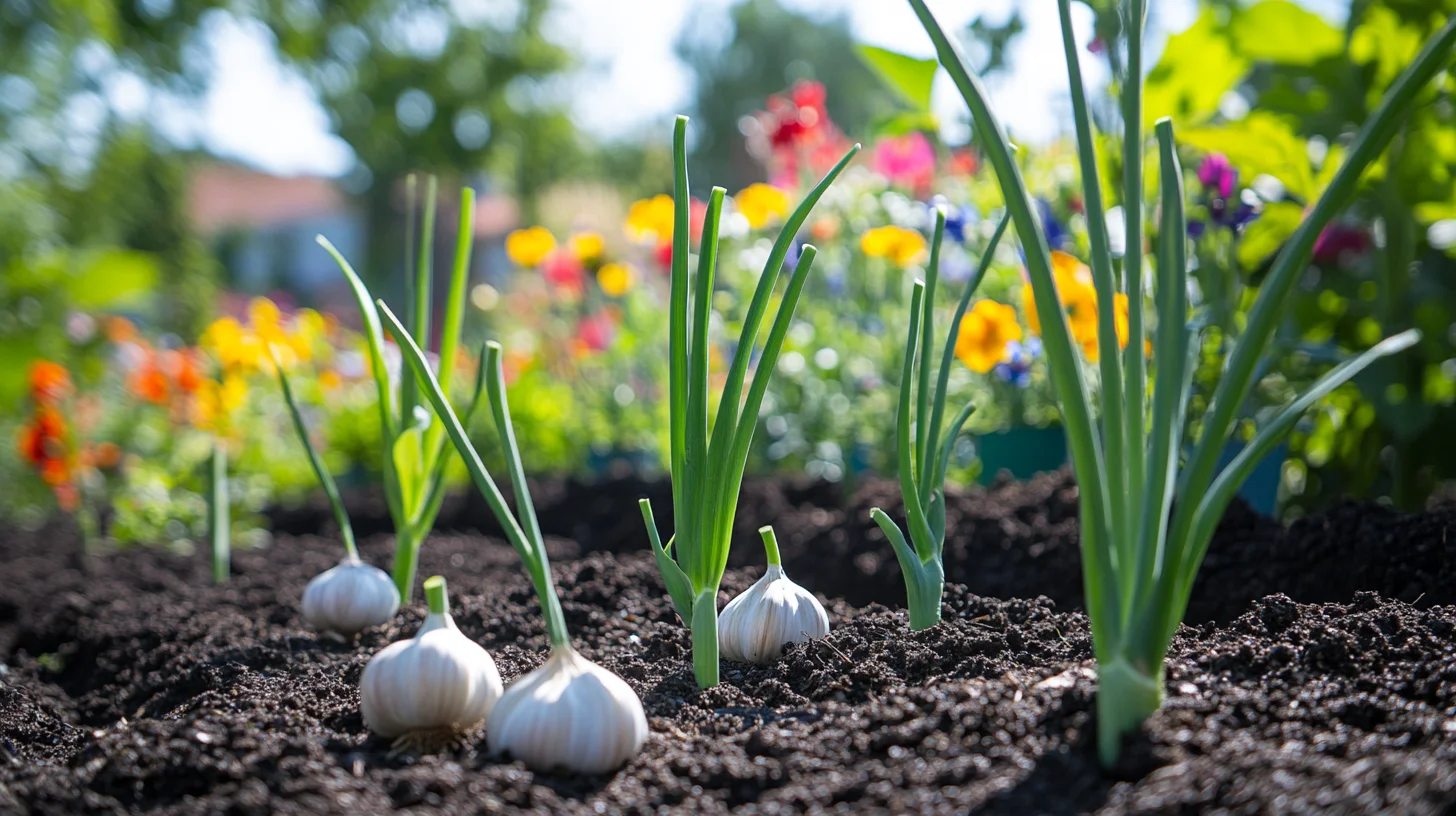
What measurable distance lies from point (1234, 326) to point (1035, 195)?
74 centimetres

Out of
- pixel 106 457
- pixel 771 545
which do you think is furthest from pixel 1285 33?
pixel 106 457

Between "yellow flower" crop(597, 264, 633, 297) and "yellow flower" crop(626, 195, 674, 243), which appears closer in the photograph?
"yellow flower" crop(626, 195, 674, 243)

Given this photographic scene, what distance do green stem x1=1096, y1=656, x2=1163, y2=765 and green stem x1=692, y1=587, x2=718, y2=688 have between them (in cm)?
47

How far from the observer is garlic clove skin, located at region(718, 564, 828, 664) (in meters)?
1.34

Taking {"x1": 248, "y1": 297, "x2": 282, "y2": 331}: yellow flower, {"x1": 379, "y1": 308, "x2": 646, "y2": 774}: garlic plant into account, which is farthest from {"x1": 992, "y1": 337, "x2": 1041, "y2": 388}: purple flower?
{"x1": 248, "y1": 297, "x2": 282, "y2": 331}: yellow flower

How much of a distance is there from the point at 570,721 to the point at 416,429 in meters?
0.87

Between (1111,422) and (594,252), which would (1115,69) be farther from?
(594,252)

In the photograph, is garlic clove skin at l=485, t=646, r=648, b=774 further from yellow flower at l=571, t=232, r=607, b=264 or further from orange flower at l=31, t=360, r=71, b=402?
orange flower at l=31, t=360, r=71, b=402

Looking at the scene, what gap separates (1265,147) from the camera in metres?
2.52

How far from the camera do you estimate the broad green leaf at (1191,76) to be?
2795mm

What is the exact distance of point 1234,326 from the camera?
2.34 metres

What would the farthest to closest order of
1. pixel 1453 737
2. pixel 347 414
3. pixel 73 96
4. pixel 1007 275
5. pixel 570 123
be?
pixel 570 123 → pixel 73 96 → pixel 347 414 → pixel 1007 275 → pixel 1453 737

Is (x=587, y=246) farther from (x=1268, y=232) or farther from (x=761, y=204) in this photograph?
(x=1268, y=232)

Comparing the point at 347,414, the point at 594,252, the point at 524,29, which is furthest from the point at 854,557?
the point at 524,29
